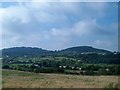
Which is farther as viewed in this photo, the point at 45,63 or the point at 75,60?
the point at 75,60

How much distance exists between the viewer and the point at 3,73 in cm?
1157

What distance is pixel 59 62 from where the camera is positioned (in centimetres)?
1680

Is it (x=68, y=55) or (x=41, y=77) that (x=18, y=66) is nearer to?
(x=41, y=77)

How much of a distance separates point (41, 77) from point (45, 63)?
117 inches

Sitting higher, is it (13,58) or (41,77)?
(13,58)

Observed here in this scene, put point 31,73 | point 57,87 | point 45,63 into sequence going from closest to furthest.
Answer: point 57,87 < point 31,73 < point 45,63

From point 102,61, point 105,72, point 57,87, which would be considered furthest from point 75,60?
point 57,87

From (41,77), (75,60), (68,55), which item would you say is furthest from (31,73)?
(68,55)

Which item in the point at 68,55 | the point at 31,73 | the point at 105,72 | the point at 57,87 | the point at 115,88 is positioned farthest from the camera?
the point at 68,55

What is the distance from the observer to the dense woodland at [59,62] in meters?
13.0

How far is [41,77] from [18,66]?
278 centimetres

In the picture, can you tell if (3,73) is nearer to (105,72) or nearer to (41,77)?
(41,77)

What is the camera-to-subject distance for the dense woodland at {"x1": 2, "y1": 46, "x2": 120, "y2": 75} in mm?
12961

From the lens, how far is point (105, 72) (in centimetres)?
1380
